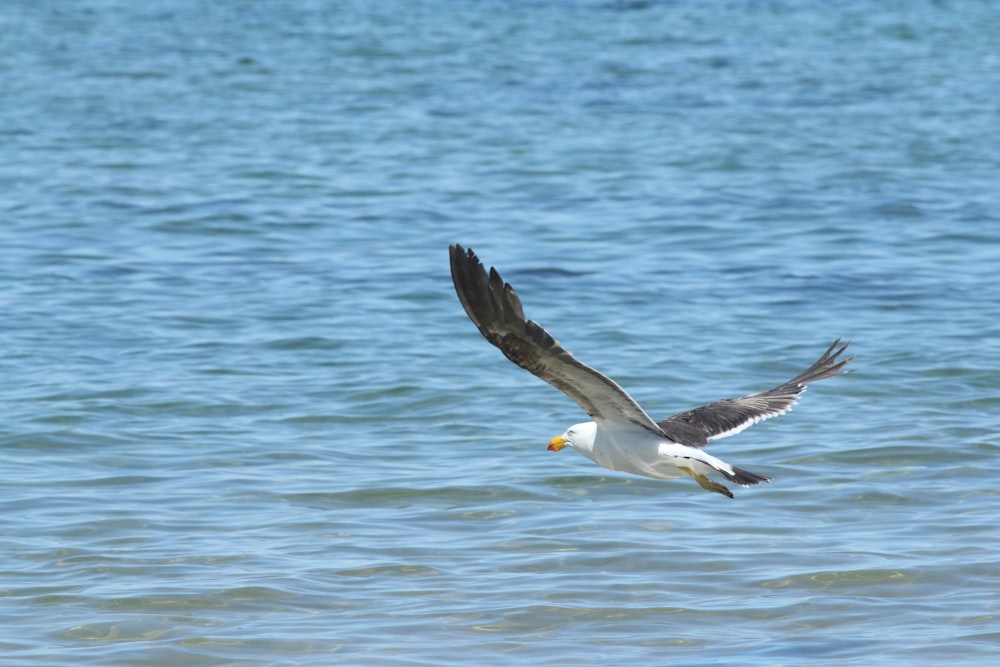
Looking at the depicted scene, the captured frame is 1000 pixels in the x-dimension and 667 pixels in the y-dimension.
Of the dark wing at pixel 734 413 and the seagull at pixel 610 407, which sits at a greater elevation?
the seagull at pixel 610 407

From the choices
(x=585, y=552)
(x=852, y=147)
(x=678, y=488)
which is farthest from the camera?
(x=852, y=147)

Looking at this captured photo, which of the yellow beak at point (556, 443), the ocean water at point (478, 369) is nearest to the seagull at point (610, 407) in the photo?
the yellow beak at point (556, 443)

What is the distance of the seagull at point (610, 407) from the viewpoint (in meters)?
6.02

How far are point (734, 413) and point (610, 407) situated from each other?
1.45 metres

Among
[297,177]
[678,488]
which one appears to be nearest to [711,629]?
[678,488]

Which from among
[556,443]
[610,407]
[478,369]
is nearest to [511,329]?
[610,407]

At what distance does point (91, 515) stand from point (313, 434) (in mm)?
1889

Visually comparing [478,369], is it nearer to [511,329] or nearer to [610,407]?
[610,407]

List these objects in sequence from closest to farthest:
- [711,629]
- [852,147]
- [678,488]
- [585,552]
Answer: [711,629] < [585,552] < [678,488] < [852,147]

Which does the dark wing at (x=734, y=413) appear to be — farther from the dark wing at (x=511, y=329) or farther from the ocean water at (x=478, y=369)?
the dark wing at (x=511, y=329)

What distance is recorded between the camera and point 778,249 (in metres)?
15.4

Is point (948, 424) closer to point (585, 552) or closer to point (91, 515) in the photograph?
A: point (585, 552)

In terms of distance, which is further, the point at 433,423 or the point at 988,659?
the point at 433,423

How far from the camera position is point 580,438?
7379 millimetres
